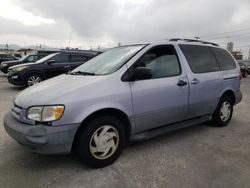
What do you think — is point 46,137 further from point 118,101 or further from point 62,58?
point 62,58

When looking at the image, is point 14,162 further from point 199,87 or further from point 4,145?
point 199,87

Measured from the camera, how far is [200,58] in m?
4.04

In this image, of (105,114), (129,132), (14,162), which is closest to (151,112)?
(129,132)

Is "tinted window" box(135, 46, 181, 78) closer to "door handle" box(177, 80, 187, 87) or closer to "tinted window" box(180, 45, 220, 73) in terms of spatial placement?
"door handle" box(177, 80, 187, 87)

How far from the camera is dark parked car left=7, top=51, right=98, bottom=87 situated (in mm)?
8602

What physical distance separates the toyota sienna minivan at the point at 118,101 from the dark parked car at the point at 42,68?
570cm

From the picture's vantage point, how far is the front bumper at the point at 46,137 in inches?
95.7

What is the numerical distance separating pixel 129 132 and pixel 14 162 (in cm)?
156

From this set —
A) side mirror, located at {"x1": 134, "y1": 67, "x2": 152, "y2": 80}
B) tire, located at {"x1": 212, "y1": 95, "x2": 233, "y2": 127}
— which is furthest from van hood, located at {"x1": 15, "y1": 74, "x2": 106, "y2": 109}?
tire, located at {"x1": 212, "y1": 95, "x2": 233, "y2": 127}

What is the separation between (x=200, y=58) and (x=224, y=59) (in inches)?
34.1

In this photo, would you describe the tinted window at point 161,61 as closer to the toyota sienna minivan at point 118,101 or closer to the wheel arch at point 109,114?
the toyota sienna minivan at point 118,101

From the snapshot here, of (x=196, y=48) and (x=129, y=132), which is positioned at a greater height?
(x=196, y=48)

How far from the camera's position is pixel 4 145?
136 inches

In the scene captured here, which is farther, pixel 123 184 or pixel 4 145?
pixel 4 145
